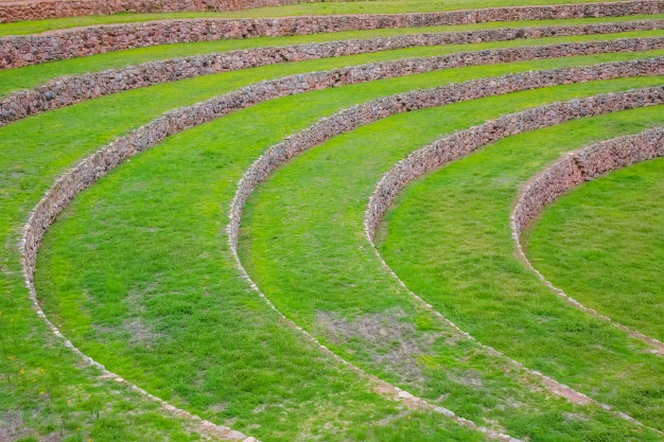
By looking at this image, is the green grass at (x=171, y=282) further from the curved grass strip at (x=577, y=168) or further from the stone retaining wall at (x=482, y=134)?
the curved grass strip at (x=577, y=168)

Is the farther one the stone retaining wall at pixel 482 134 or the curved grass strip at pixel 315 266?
the stone retaining wall at pixel 482 134

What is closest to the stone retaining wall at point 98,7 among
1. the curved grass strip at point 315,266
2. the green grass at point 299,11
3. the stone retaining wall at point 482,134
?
the green grass at point 299,11

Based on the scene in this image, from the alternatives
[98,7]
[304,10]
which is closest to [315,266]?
[98,7]

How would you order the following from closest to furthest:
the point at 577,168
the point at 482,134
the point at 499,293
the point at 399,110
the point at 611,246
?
the point at 499,293 < the point at 611,246 < the point at 577,168 < the point at 482,134 < the point at 399,110

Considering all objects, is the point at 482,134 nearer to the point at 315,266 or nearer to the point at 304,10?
the point at 315,266

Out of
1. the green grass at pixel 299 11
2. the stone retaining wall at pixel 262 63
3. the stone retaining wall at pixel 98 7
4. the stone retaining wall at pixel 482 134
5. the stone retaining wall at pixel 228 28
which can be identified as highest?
the stone retaining wall at pixel 98 7

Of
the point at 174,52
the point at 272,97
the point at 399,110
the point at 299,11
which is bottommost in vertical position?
the point at 399,110

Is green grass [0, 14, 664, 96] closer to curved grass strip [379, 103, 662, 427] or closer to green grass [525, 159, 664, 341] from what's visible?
curved grass strip [379, 103, 662, 427]

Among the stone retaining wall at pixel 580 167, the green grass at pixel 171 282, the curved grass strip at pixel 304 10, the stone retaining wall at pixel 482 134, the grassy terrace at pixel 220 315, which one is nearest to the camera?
the grassy terrace at pixel 220 315
